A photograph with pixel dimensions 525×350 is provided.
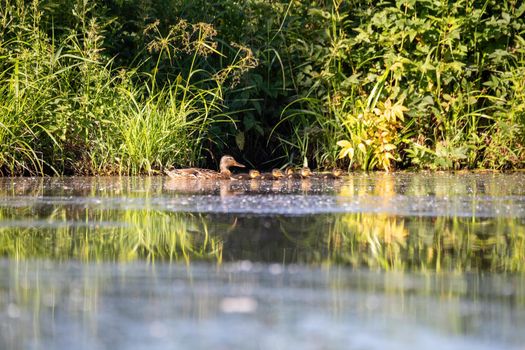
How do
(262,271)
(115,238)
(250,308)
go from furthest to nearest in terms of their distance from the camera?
(115,238), (262,271), (250,308)

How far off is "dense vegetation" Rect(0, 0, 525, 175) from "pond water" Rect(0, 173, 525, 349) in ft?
8.47

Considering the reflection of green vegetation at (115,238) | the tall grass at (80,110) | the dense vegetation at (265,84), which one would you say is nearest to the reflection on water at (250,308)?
the reflection of green vegetation at (115,238)

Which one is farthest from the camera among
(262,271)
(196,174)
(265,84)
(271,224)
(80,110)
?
(265,84)

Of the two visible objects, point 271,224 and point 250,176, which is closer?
point 271,224

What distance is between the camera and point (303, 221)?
729 centimetres

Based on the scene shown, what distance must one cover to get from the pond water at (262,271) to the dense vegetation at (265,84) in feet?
8.47

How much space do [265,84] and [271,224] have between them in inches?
262

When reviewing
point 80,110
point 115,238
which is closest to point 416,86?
point 80,110

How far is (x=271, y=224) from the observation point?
279 inches

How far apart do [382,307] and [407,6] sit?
9.09 meters

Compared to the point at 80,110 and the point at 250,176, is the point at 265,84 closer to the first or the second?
the point at 250,176

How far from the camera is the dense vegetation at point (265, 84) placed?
464 inches

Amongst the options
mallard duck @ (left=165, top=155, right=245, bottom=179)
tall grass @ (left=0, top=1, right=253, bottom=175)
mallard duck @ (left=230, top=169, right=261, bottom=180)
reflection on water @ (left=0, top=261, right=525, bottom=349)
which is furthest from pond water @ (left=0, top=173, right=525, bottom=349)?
tall grass @ (left=0, top=1, right=253, bottom=175)

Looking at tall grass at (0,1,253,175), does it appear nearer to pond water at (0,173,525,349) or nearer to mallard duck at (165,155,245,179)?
mallard duck at (165,155,245,179)
